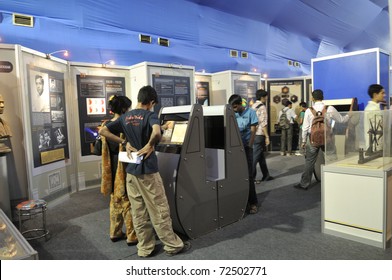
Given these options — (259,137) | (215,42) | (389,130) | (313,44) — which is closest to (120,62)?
(215,42)

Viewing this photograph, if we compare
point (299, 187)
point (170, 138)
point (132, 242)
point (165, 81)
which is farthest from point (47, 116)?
point (299, 187)

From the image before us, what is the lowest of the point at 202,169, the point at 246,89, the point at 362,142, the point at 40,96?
the point at 202,169

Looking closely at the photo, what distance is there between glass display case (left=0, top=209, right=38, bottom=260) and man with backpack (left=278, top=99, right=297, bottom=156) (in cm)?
635

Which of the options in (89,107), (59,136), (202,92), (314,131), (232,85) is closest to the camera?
(314,131)

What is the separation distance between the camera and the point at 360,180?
2.47 m

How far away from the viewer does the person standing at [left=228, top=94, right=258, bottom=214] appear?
134 inches

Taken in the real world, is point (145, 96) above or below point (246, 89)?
below

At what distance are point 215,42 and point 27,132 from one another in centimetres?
551

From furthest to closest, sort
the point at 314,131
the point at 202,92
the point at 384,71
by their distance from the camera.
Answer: the point at 202,92, the point at 384,71, the point at 314,131

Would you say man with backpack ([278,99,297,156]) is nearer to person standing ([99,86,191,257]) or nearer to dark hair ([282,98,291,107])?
dark hair ([282,98,291,107])

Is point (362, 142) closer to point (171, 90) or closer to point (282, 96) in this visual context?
point (171, 90)

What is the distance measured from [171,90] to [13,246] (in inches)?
151

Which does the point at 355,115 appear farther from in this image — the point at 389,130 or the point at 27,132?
the point at 27,132

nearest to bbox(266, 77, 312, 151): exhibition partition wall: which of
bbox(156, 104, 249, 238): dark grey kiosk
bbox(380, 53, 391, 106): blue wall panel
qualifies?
bbox(380, 53, 391, 106): blue wall panel
